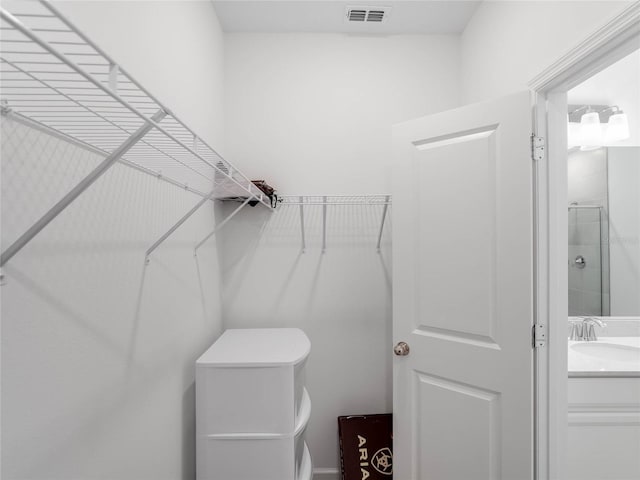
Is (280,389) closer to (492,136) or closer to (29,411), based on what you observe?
(29,411)

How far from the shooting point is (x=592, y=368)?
154cm

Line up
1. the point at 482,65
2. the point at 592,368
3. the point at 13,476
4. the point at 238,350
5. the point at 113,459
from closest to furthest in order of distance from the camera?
1. the point at 13,476
2. the point at 113,459
3. the point at 238,350
4. the point at 592,368
5. the point at 482,65

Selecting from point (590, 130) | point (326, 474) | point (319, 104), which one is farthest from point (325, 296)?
point (590, 130)

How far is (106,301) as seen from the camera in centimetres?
87

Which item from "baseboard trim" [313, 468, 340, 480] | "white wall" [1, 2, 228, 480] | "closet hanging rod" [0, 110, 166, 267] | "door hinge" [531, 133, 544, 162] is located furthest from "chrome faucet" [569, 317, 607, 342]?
"closet hanging rod" [0, 110, 166, 267]

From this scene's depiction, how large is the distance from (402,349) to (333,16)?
185 centimetres

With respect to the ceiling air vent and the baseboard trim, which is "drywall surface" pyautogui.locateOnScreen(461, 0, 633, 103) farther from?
the baseboard trim

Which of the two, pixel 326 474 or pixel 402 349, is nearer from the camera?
pixel 402 349

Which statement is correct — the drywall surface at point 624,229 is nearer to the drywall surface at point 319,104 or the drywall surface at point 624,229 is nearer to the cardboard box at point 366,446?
the drywall surface at point 319,104

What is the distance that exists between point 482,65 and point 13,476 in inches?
90.5

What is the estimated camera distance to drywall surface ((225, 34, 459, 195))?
1949 mm

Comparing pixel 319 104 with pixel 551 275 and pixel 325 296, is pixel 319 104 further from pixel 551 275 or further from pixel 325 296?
pixel 551 275

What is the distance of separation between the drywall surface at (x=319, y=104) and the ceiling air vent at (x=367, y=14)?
0.12 meters

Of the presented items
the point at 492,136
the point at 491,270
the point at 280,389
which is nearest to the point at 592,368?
the point at 491,270
